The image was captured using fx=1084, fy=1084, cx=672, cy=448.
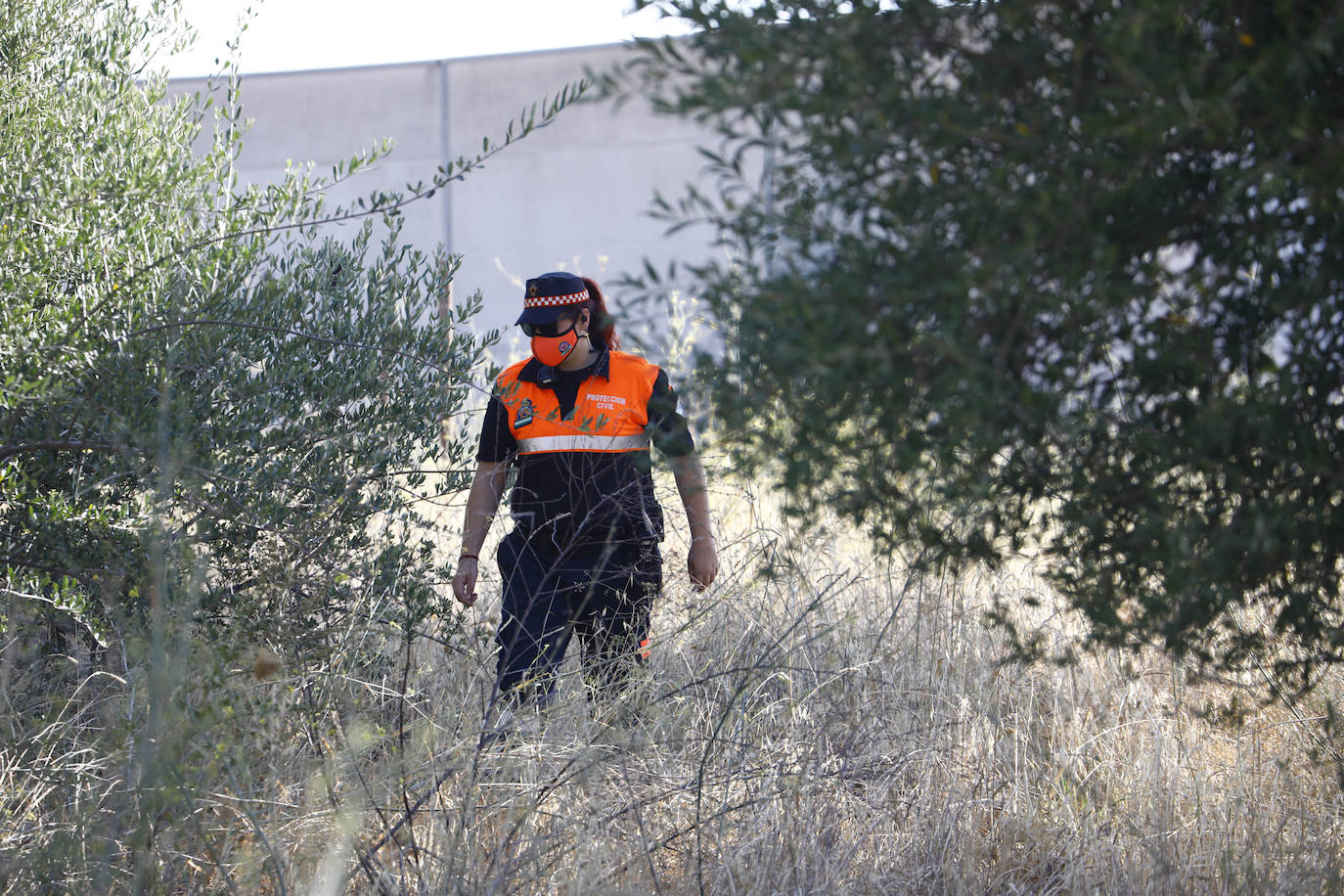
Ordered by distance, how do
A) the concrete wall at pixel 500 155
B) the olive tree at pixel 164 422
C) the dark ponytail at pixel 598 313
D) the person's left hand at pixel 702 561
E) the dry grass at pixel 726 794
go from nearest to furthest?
the dry grass at pixel 726 794 < the olive tree at pixel 164 422 < the person's left hand at pixel 702 561 < the dark ponytail at pixel 598 313 < the concrete wall at pixel 500 155

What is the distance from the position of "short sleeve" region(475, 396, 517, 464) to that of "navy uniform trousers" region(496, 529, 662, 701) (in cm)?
32

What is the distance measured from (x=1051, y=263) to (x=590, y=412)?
2497mm

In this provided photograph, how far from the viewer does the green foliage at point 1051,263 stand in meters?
1.76

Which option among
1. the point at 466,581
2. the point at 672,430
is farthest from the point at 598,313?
the point at 672,430

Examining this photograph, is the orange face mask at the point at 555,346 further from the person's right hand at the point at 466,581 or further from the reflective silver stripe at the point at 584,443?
the person's right hand at the point at 466,581

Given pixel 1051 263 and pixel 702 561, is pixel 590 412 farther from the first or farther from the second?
pixel 1051 263

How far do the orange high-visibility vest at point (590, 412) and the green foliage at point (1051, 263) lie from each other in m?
1.98

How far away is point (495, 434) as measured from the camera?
13.9ft

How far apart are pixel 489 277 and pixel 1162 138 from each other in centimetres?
2400

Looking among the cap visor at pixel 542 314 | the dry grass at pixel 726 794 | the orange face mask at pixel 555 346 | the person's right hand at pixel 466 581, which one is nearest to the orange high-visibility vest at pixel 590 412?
the orange face mask at pixel 555 346

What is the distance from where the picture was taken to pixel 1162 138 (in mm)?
1780

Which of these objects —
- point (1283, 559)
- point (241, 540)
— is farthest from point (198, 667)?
A: point (1283, 559)

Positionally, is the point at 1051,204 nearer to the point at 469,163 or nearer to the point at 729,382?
the point at 729,382

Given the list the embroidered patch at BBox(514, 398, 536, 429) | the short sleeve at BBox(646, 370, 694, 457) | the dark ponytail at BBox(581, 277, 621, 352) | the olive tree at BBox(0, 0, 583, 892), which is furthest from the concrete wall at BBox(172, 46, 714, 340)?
the short sleeve at BBox(646, 370, 694, 457)
